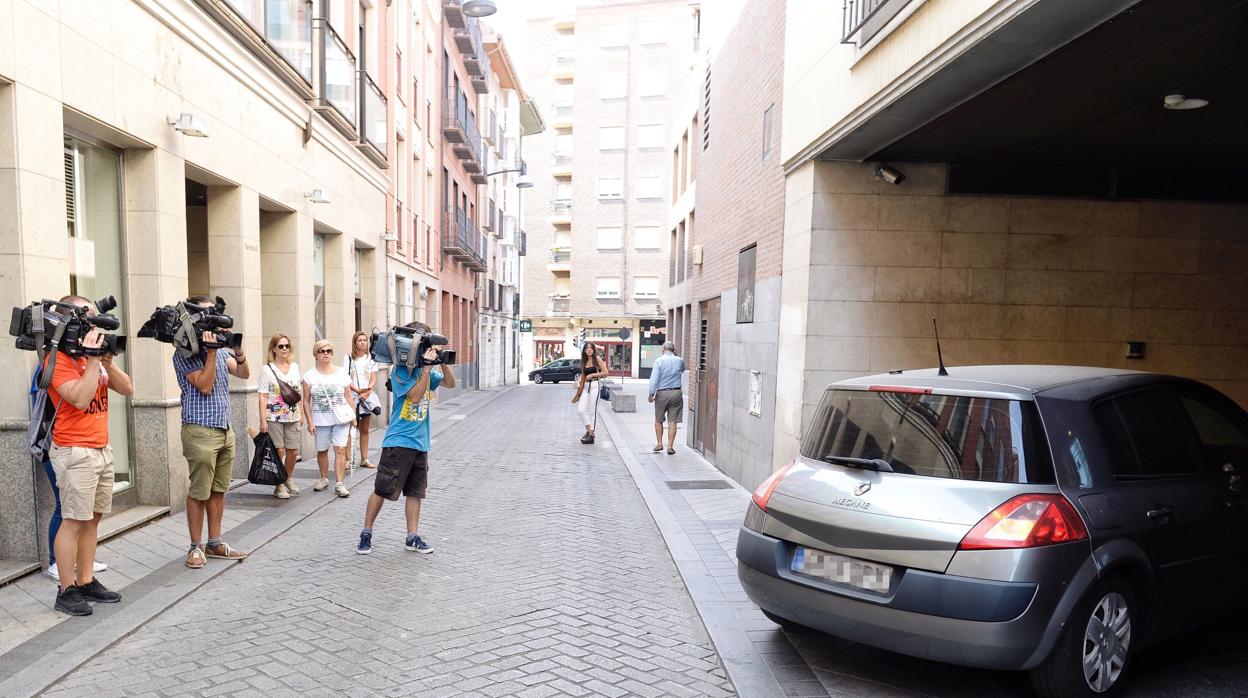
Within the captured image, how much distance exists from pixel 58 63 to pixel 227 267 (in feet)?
12.0

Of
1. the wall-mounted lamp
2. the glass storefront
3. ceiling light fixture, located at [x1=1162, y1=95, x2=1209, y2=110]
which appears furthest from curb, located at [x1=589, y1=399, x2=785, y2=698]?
the wall-mounted lamp

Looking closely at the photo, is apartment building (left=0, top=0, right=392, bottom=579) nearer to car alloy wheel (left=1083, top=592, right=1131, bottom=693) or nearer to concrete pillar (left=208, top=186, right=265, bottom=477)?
concrete pillar (left=208, top=186, right=265, bottom=477)

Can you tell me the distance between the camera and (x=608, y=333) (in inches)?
1951

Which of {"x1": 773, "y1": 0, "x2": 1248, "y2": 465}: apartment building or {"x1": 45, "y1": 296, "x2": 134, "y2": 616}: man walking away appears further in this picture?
{"x1": 773, "y1": 0, "x2": 1248, "y2": 465}: apartment building

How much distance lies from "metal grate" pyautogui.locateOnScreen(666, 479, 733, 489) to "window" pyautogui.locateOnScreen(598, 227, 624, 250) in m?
38.8

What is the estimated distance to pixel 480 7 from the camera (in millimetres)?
19078

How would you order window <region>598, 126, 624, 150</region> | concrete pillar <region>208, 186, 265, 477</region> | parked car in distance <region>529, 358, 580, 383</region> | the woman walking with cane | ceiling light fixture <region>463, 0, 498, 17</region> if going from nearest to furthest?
concrete pillar <region>208, 186, 265, 477</region> < the woman walking with cane < ceiling light fixture <region>463, 0, 498, 17</region> < parked car in distance <region>529, 358, 580, 383</region> < window <region>598, 126, 624, 150</region>

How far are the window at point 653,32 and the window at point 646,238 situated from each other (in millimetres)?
12001

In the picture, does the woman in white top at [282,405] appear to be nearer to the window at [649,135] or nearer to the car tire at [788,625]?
the car tire at [788,625]

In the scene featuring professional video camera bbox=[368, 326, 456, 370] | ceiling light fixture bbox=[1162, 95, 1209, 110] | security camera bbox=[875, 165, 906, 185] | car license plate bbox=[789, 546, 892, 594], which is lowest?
car license plate bbox=[789, 546, 892, 594]

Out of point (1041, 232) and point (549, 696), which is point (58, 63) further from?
point (1041, 232)

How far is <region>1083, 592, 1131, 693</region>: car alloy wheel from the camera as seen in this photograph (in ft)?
10.8

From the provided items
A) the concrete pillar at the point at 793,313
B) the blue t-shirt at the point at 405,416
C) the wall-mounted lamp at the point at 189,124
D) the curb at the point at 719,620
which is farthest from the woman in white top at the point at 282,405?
the concrete pillar at the point at 793,313

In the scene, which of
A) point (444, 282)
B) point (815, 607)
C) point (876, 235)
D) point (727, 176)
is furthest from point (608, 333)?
point (815, 607)
